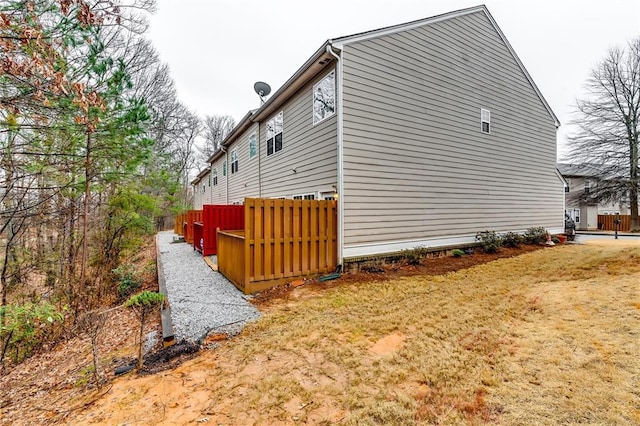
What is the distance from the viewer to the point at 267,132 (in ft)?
35.0

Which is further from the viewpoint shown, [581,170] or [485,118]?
[581,170]

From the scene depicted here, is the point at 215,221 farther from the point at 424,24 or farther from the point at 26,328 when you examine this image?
the point at 424,24

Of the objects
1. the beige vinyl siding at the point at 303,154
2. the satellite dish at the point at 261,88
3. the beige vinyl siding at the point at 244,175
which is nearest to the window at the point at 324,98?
the beige vinyl siding at the point at 303,154

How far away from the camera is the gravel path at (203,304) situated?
3.77 meters

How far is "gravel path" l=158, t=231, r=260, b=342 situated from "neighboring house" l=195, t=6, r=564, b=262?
273 cm

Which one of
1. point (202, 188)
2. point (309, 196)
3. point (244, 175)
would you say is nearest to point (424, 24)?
point (309, 196)

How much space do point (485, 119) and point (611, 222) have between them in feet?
74.3

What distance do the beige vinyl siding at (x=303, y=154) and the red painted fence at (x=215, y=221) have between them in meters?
1.63

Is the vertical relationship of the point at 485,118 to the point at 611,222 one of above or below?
above

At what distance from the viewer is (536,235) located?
10773 mm

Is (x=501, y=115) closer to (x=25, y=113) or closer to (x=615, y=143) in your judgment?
(x=25, y=113)

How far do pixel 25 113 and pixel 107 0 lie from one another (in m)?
1.99

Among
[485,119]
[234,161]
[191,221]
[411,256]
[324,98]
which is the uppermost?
[485,119]

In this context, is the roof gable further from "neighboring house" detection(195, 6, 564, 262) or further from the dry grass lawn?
the dry grass lawn
